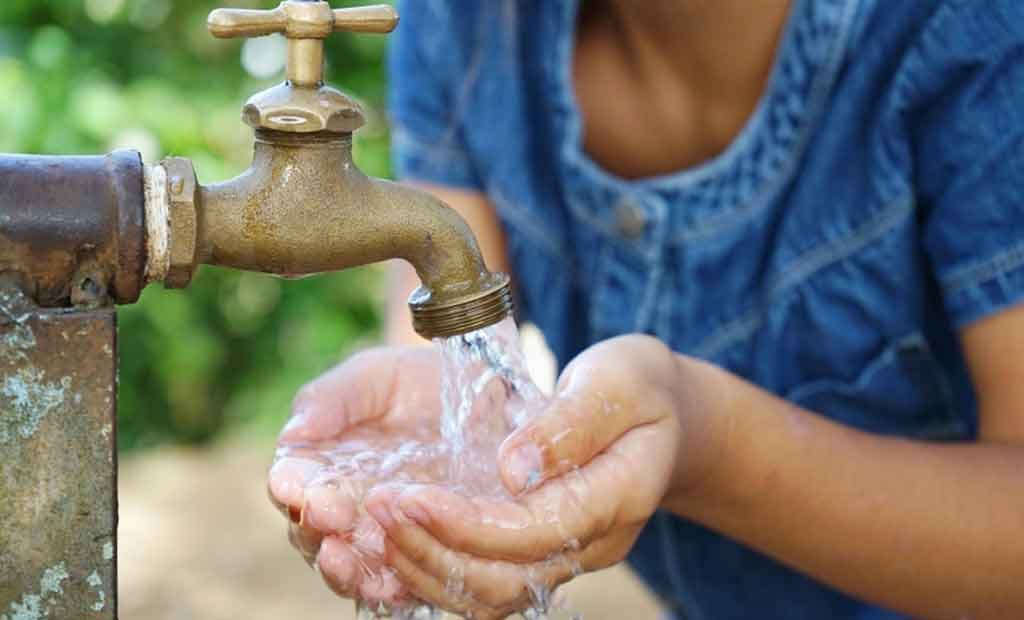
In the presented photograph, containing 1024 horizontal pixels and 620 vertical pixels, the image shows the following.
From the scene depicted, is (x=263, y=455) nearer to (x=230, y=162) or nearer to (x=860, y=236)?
(x=230, y=162)

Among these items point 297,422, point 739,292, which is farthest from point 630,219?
point 297,422

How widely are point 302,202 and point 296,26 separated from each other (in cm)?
13

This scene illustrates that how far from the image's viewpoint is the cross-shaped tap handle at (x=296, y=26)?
1016 mm

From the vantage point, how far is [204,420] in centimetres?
362

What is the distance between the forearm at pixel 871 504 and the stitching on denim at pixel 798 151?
323mm

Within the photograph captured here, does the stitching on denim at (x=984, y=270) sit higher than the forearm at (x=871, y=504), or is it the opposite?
the stitching on denim at (x=984, y=270)

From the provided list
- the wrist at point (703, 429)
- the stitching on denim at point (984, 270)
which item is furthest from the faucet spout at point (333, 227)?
the stitching on denim at point (984, 270)

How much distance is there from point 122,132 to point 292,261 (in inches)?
75.3

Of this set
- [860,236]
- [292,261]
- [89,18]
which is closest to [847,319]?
[860,236]

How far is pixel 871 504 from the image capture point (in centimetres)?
135

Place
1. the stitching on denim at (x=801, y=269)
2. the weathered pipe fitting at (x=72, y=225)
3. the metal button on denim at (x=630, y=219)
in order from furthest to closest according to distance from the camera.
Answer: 1. the metal button on denim at (x=630, y=219)
2. the stitching on denim at (x=801, y=269)
3. the weathered pipe fitting at (x=72, y=225)

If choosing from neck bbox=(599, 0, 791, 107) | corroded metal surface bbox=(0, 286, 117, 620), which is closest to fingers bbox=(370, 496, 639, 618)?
corroded metal surface bbox=(0, 286, 117, 620)

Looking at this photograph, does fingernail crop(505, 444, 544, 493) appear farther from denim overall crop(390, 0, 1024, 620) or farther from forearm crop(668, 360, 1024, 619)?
denim overall crop(390, 0, 1024, 620)

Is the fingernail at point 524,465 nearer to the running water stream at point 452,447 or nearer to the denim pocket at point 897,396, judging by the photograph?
the running water stream at point 452,447
